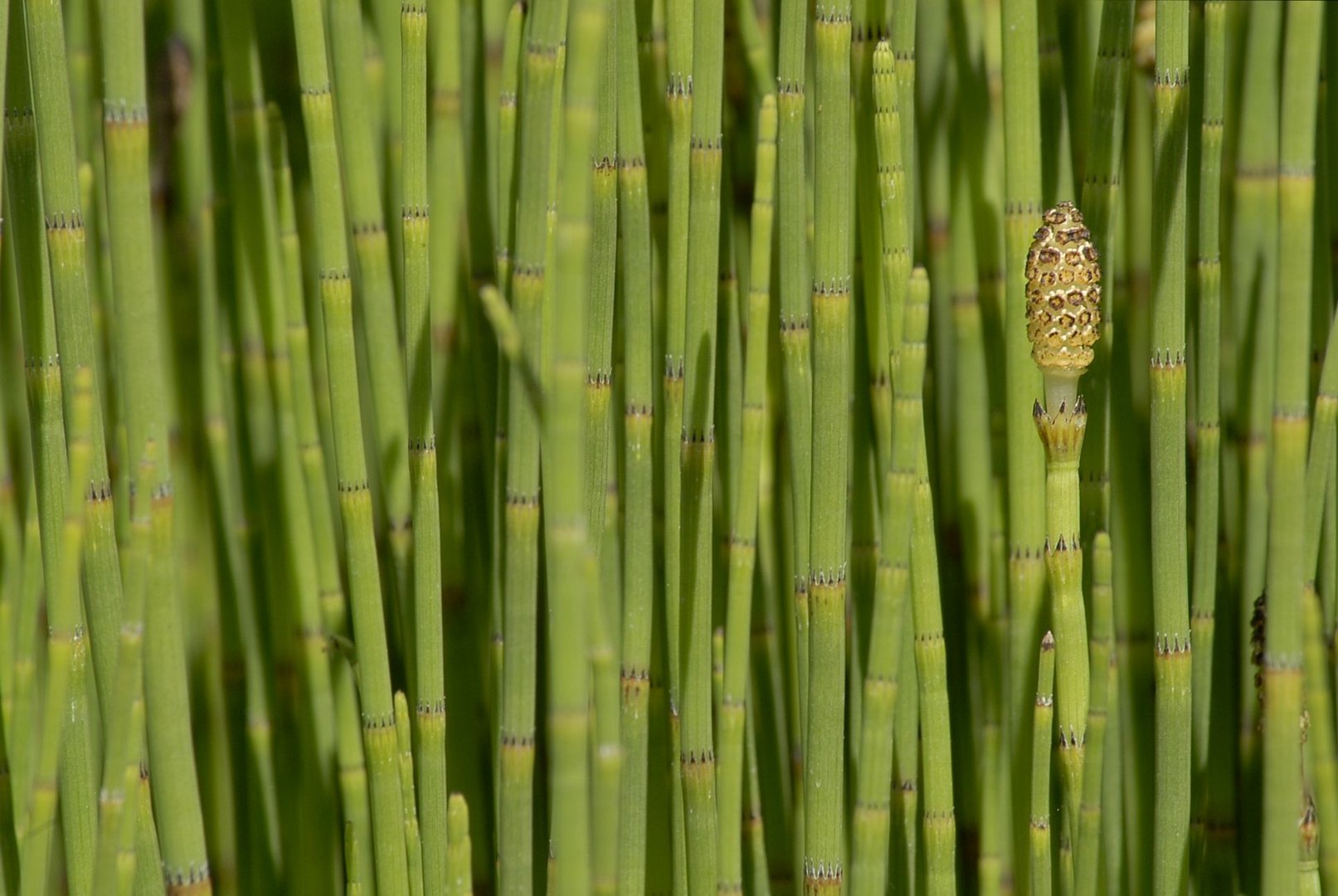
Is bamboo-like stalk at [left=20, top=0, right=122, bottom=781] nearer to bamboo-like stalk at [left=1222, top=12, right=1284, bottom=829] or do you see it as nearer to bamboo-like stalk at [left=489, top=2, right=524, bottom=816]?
bamboo-like stalk at [left=489, top=2, right=524, bottom=816]

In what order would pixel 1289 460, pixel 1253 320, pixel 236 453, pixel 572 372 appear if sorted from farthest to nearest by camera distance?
pixel 236 453 → pixel 1253 320 → pixel 1289 460 → pixel 572 372

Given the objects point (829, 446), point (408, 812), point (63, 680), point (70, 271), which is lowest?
point (408, 812)

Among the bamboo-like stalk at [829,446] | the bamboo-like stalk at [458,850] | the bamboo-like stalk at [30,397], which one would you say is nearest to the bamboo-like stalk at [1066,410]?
the bamboo-like stalk at [829,446]

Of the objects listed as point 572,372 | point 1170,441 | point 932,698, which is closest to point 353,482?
point 572,372

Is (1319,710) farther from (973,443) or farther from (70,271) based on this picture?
(70,271)

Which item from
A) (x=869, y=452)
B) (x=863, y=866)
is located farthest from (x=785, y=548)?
(x=863, y=866)

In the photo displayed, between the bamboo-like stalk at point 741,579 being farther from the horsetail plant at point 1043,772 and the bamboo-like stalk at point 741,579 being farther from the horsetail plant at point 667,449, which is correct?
the horsetail plant at point 1043,772

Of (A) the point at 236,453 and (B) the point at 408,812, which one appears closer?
(B) the point at 408,812

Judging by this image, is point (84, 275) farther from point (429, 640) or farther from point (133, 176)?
point (429, 640)

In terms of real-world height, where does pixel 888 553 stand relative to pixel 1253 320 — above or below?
below
